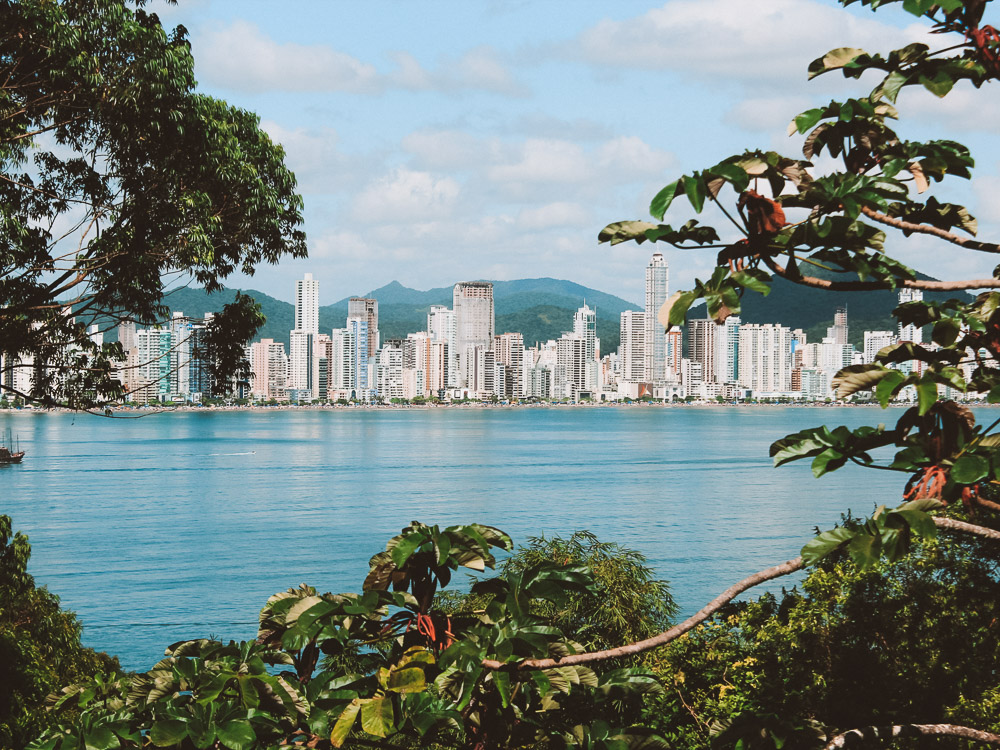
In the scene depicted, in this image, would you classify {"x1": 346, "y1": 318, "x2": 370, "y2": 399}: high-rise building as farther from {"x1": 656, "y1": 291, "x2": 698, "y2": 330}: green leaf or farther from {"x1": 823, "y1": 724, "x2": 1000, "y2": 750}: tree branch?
{"x1": 656, "y1": 291, "x2": 698, "y2": 330}: green leaf

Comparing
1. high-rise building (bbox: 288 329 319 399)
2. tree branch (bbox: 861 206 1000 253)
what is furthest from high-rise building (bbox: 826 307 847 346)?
tree branch (bbox: 861 206 1000 253)

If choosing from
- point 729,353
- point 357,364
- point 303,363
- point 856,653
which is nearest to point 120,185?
point 856,653

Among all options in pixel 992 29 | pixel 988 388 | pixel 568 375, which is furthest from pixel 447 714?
pixel 568 375

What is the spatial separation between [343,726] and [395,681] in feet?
0.49

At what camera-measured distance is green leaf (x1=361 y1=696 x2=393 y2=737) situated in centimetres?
206

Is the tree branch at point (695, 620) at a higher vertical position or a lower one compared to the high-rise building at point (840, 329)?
lower

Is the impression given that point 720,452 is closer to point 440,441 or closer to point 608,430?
point 440,441

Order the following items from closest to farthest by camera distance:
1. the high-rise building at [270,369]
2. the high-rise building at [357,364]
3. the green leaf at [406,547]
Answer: the green leaf at [406,547], the high-rise building at [270,369], the high-rise building at [357,364]

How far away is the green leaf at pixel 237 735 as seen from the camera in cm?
201

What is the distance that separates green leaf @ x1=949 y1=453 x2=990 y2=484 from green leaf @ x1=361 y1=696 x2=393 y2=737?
1259 mm

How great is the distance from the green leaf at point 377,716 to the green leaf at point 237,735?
238 millimetres

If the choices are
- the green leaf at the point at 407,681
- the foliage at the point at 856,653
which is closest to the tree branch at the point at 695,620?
the green leaf at the point at 407,681

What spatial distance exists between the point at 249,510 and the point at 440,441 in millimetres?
42897

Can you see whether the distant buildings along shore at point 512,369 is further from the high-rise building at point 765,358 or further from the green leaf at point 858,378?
the green leaf at point 858,378
